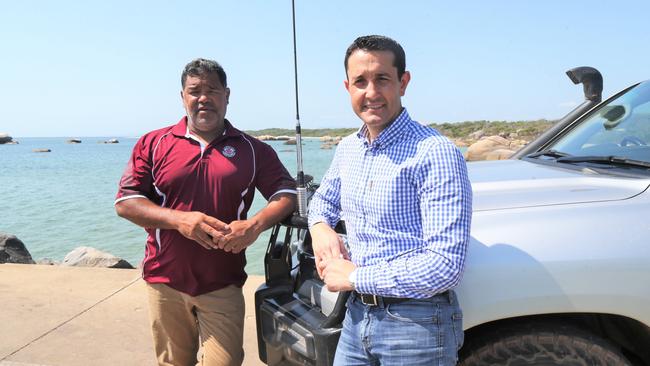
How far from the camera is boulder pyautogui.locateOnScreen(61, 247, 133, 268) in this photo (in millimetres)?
7789

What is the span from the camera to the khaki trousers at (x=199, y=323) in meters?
2.92

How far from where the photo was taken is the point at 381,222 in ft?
5.82

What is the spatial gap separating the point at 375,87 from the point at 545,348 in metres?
1.16

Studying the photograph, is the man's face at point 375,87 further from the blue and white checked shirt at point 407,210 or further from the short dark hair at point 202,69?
the short dark hair at point 202,69

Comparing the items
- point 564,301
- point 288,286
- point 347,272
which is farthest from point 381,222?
point 288,286

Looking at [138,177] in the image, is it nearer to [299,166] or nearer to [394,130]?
[299,166]

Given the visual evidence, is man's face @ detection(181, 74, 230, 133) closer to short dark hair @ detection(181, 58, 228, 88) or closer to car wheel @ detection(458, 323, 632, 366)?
short dark hair @ detection(181, 58, 228, 88)

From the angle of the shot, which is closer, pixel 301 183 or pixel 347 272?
pixel 347 272

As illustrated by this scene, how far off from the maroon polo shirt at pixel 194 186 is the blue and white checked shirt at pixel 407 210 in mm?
1009

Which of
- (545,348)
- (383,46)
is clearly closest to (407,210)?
(383,46)

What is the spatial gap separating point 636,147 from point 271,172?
203cm

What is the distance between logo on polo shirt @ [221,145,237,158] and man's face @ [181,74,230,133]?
0.42 ft

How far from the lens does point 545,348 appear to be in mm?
1951

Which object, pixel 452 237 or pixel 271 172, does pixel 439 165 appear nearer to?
pixel 452 237
